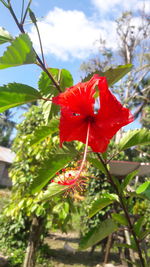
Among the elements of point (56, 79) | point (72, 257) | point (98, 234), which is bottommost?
point (72, 257)

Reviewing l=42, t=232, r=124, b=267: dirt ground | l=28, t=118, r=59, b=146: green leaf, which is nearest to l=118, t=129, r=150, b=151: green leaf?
l=28, t=118, r=59, b=146: green leaf

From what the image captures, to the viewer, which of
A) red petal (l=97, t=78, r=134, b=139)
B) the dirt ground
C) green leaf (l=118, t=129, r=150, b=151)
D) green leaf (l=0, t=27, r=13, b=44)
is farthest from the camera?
the dirt ground

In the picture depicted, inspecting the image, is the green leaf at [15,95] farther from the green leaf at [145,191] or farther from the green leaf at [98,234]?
the green leaf at [98,234]

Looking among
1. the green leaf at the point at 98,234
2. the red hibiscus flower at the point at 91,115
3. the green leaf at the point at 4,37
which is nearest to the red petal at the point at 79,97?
the red hibiscus flower at the point at 91,115

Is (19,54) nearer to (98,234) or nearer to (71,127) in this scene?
(71,127)

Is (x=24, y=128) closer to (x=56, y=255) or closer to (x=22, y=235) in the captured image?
(x=22, y=235)

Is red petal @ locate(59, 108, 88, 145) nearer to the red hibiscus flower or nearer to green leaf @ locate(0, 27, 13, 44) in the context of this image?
the red hibiscus flower

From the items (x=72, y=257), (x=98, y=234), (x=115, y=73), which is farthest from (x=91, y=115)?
(x=72, y=257)
